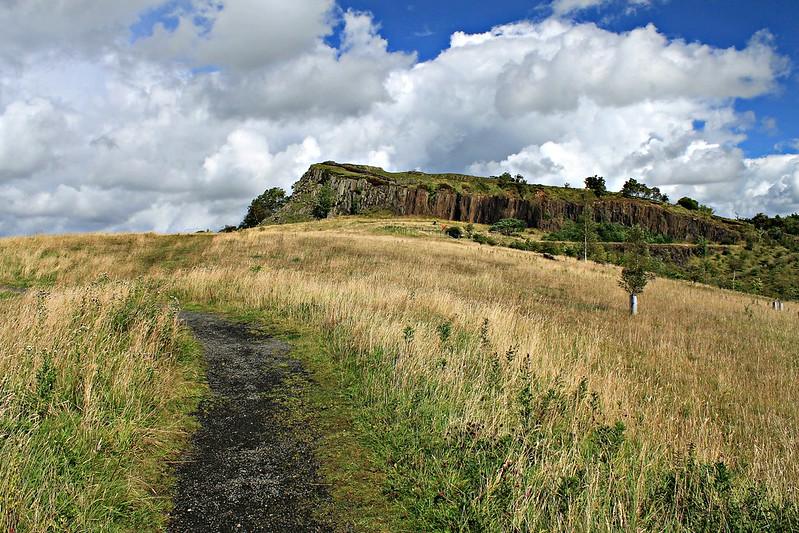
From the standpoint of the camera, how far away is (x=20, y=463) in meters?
3.70

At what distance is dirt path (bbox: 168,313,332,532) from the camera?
156 inches

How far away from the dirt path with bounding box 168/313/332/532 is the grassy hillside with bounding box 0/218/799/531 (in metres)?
0.69

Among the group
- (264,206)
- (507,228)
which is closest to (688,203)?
(507,228)

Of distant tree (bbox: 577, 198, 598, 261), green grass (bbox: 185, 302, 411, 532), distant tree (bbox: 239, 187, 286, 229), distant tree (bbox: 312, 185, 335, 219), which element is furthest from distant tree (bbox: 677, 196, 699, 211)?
green grass (bbox: 185, 302, 411, 532)

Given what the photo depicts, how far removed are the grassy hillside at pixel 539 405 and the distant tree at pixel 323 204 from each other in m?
102

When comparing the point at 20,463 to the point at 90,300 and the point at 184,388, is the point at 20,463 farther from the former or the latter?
the point at 90,300

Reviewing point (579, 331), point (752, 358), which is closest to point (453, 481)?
point (579, 331)

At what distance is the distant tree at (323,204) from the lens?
11738 centimetres

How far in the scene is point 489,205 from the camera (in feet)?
403

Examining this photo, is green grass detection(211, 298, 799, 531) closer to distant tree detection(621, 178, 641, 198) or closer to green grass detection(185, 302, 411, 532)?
green grass detection(185, 302, 411, 532)

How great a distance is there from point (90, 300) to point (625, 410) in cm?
915

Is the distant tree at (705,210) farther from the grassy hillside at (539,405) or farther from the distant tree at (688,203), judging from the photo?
the grassy hillside at (539,405)

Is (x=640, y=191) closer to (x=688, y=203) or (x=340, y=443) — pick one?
(x=688, y=203)

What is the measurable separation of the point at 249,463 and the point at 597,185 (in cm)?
13817
